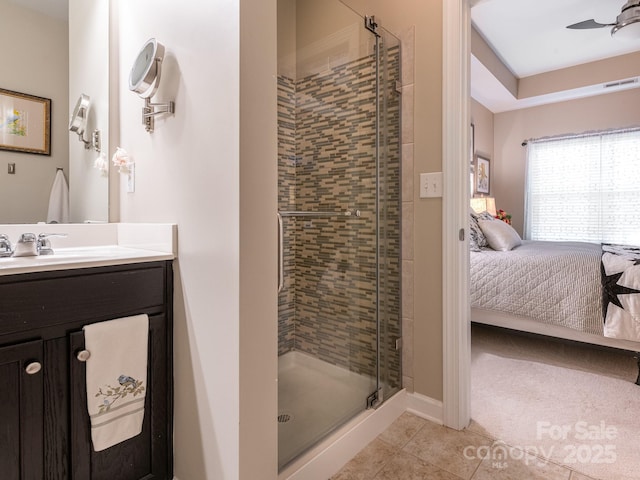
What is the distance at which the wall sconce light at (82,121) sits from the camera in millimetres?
1569

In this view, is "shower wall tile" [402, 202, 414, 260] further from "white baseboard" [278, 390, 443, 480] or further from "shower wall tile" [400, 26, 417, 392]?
"white baseboard" [278, 390, 443, 480]

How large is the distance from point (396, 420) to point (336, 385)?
13.8 inches

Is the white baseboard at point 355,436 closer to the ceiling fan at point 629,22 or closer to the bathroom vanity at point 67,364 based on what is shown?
the bathroom vanity at point 67,364

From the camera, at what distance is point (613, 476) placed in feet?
4.70

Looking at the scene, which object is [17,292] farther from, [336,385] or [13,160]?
[336,385]

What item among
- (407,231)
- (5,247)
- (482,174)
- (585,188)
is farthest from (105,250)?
(585,188)

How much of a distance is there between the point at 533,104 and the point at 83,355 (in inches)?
246

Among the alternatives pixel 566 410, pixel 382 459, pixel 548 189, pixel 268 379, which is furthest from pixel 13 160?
pixel 548 189

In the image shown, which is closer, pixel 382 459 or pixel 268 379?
pixel 268 379

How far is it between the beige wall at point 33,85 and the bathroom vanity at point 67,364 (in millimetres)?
479

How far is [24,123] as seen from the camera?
1442 millimetres

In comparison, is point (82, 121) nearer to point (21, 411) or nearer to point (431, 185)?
point (21, 411)

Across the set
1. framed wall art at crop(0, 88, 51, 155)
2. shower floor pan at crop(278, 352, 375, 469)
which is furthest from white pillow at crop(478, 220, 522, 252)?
framed wall art at crop(0, 88, 51, 155)

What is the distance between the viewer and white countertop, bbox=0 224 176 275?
1.02m
